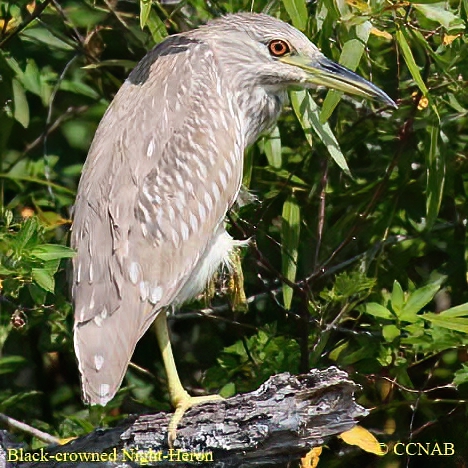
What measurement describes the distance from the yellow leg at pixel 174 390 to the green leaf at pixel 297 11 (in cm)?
85

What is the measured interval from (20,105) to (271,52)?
2.78 feet

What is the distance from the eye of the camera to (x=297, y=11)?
3.10 m

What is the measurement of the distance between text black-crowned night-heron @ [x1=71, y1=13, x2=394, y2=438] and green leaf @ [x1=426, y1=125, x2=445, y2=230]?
0.24 metres

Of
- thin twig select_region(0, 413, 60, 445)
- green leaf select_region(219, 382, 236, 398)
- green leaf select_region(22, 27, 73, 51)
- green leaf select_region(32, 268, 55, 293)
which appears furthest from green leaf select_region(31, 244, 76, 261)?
green leaf select_region(22, 27, 73, 51)

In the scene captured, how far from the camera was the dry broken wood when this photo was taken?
2.59 m

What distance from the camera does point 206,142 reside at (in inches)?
124

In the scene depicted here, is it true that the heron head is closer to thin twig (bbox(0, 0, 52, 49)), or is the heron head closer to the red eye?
the red eye

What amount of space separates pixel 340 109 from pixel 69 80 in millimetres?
892

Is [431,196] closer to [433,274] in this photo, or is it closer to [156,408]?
[433,274]

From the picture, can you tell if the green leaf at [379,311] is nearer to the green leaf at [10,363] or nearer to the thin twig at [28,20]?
the green leaf at [10,363]

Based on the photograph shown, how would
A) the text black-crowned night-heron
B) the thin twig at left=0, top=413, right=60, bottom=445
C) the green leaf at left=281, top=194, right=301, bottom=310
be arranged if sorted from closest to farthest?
the text black-crowned night-heron, the thin twig at left=0, top=413, right=60, bottom=445, the green leaf at left=281, top=194, right=301, bottom=310

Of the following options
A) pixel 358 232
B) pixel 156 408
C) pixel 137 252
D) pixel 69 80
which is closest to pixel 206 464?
pixel 137 252

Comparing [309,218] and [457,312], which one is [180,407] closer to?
[457,312]

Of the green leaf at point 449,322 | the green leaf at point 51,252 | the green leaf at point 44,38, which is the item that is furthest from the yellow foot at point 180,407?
the green leaf at point 44,38
